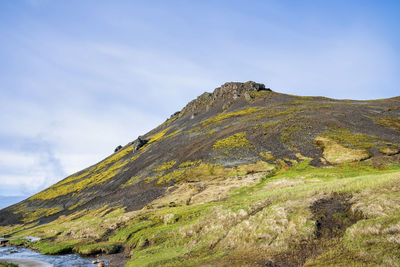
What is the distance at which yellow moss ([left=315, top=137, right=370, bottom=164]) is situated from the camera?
52281mm

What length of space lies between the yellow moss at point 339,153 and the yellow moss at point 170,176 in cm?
3518

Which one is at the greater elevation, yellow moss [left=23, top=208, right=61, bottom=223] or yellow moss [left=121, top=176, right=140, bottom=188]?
yellow moss [left=121, top=176, right=140, bottom=188]

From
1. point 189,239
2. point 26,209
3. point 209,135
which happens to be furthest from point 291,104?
point 26,209

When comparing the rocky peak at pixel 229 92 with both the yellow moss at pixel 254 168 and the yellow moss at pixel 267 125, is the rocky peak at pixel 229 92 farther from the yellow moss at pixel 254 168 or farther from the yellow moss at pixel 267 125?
the yellow moss at pixel 254 168

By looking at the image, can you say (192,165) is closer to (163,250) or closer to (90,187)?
(163,250)

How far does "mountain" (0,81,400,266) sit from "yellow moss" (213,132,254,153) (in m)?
0.35

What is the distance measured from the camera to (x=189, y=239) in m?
29.0

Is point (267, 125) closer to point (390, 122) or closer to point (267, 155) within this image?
point (267, 155)

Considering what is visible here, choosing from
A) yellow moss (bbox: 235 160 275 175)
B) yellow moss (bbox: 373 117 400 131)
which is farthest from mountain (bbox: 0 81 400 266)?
yellow moss (bbox: 373 117 400 131)

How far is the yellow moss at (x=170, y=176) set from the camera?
67875 mm

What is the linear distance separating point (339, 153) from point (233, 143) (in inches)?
1136

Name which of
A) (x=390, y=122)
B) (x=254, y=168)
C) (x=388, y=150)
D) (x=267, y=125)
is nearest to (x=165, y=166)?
(x=254, y=168)

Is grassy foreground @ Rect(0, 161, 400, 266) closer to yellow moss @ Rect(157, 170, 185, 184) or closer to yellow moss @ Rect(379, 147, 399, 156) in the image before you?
yellow moss @ Rect(157, 170, 185, 184)

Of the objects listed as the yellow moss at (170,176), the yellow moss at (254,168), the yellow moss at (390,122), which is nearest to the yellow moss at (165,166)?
the yellow moss at (170,176)
